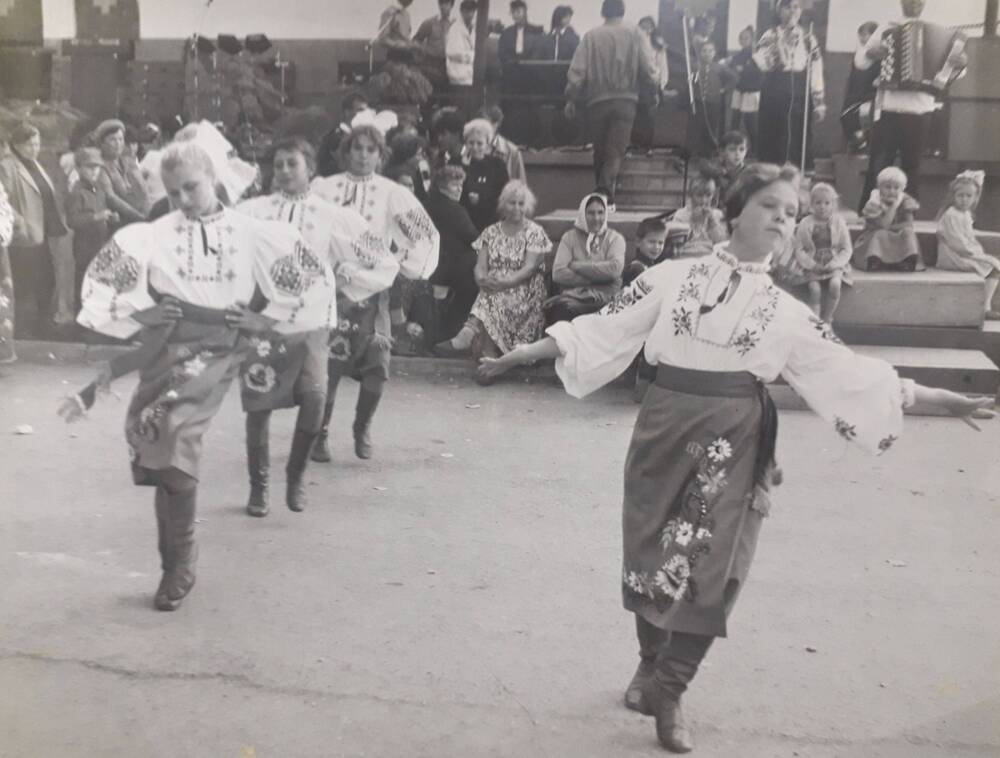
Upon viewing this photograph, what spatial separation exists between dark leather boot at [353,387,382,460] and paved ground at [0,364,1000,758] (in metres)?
0.03

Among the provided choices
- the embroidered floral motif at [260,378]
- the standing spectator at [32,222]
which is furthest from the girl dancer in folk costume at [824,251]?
the standing spectator at [32,222]

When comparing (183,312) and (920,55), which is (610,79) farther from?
(183,312)

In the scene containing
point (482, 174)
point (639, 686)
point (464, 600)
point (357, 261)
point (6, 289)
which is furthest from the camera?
point (357, 261)

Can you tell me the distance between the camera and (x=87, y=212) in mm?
2596

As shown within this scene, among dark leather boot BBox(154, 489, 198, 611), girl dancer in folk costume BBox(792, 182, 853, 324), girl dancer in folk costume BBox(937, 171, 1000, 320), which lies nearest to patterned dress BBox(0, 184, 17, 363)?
dark leather boot BBox(154, 489, 198, 611)

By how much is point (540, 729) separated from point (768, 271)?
3.17 ft

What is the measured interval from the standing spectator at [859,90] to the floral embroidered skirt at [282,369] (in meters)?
1.21

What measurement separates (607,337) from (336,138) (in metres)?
0.75

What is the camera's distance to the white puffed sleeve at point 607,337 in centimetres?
231

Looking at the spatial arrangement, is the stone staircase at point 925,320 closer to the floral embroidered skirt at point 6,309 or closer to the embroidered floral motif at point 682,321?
the embroidered floral motif at point 682,321

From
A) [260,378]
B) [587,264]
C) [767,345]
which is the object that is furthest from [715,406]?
[260,378]

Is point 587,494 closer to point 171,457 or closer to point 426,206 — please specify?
point 426,206

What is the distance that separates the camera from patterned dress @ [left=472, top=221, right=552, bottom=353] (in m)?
2.57

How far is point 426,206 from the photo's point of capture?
269 centimetres
